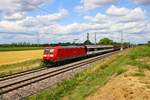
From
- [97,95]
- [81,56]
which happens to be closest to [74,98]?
[97,95]

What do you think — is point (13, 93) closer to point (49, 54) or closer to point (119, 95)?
point (119, 95)

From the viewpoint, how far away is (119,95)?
11.8 meters

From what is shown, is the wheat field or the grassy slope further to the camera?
the wheat field

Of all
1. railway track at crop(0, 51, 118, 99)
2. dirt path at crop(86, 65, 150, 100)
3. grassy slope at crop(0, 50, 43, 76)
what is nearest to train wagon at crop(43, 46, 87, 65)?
grassy slope at crop(0, 50, 43, 76)

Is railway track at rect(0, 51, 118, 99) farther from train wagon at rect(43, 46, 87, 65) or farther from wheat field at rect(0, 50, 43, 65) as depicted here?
wheat field at rect(0, 50, 43, 65)

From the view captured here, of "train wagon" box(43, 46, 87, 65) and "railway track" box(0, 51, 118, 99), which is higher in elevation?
"train wagon" box(43, 46, 87, 65)

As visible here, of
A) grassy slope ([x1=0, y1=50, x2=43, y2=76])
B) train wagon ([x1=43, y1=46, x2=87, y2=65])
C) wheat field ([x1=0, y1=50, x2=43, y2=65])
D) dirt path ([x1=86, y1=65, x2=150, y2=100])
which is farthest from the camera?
wheat field ([x1=0, y1=50, x2=43, y2=65])

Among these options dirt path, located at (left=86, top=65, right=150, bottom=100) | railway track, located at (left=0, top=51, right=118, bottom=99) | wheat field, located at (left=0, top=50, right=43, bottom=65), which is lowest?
wheat field, located at (left=0, top=50, right=43, bottom=65)

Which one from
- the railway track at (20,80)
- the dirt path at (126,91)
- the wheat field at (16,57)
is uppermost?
the dirt path at (126,91)

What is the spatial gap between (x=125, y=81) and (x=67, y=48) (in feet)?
99.5

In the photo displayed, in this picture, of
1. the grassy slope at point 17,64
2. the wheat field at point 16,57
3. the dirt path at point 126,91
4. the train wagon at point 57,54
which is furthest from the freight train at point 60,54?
the dirt path at point 126,91

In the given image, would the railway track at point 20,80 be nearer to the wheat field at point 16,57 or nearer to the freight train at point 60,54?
the freight train at point 60,54

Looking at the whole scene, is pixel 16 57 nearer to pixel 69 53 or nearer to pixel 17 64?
pixel 17 64

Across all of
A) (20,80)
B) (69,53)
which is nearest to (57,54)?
(69,53)
